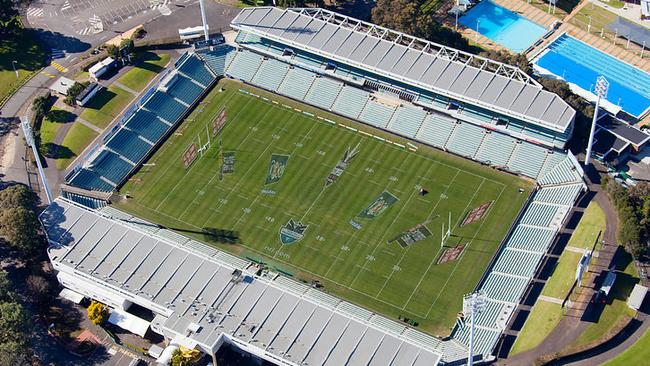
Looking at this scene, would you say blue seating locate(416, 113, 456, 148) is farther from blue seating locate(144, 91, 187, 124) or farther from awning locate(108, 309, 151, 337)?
awning locate(108, 309, 151, 337)

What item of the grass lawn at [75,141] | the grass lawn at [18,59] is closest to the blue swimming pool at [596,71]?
the grass lawn at [75,141]

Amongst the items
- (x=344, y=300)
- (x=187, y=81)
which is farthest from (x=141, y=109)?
(x=344, y=300)

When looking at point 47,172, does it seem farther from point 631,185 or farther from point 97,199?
point 631,185

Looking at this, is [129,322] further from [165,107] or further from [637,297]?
[637,297]

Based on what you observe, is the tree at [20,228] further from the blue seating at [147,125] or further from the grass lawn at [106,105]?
the grass lawn at [106,105]

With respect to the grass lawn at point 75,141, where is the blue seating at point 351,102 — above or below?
above

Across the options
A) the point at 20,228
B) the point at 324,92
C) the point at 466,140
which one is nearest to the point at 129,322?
the point at 20,228
